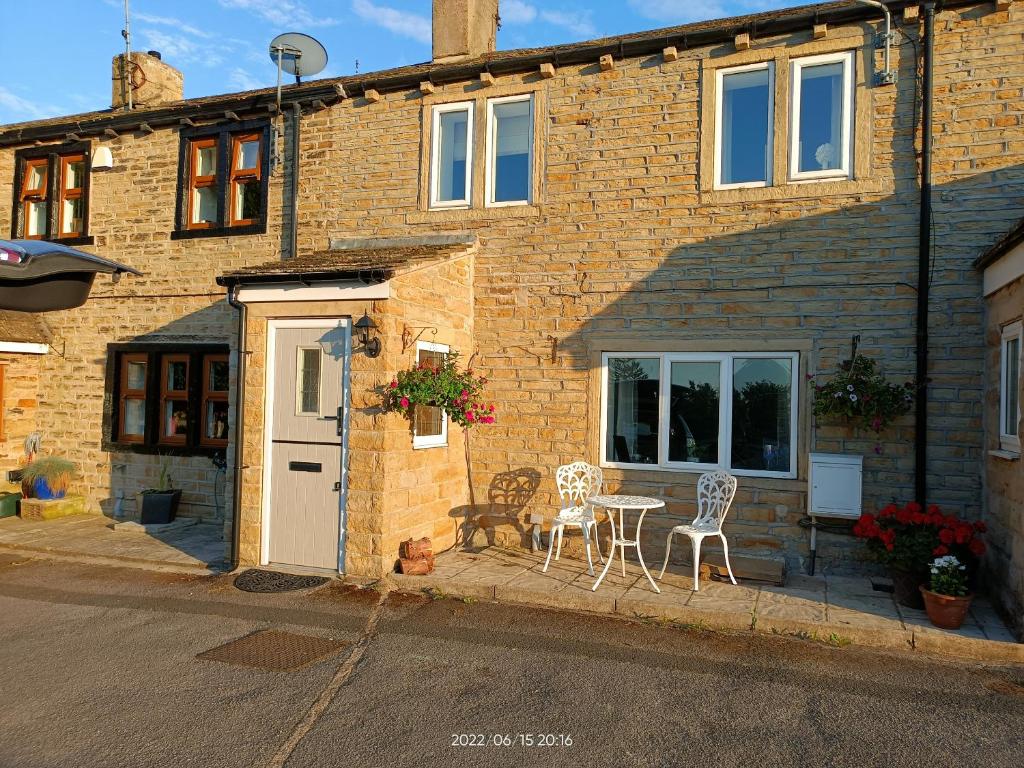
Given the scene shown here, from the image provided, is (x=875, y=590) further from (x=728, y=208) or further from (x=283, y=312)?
(x=283, y=312)

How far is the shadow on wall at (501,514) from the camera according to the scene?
9.10 m

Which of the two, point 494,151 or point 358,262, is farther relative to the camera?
point 494,151

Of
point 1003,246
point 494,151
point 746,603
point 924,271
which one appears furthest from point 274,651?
point 924,271

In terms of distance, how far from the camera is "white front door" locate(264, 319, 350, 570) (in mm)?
7902

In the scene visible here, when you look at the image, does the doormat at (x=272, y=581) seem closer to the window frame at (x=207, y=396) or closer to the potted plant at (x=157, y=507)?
the potted plant at (x=157, y=507)

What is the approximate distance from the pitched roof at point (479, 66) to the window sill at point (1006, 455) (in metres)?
4.57

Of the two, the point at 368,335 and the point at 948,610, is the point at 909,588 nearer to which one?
the point at 948,610

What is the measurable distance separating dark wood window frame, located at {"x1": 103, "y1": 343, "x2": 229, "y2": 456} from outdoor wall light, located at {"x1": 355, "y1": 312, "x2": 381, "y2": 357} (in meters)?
4.14

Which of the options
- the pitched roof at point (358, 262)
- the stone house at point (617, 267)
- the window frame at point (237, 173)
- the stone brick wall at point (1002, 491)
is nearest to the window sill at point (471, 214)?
the stone house at point (617, 267)

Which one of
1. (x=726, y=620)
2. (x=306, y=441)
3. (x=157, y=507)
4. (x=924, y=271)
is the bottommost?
(x=726, y=620)

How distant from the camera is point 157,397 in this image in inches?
453

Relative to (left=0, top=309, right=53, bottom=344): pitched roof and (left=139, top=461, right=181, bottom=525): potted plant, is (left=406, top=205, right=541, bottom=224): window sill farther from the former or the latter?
(left=0, top=309, right=53, bottom=344): pitched roof

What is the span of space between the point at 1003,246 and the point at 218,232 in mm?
9723

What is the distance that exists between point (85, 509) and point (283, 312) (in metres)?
6.20
